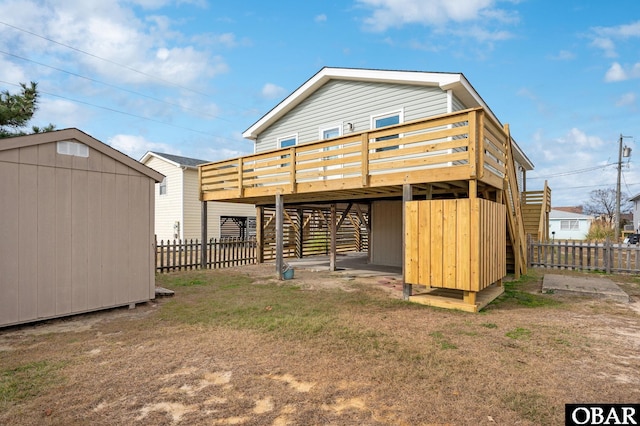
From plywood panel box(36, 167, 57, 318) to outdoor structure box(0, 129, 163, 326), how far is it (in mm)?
13

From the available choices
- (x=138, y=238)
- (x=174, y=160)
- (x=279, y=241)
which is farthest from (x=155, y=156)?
(x=138, y=238)

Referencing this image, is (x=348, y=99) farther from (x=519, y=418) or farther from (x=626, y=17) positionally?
(x=626, y=17)

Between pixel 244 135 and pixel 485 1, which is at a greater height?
pixel 485 1

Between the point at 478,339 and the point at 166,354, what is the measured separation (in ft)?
13.5

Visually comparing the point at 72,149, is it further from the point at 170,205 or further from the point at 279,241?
the point at 170,205

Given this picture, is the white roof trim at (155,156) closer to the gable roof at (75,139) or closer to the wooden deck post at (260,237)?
the wooden deck post at (260,237)

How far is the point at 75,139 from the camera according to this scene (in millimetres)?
5910

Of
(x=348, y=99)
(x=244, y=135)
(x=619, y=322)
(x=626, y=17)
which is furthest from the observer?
(x=244, y=135)

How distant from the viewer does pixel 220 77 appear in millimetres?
21016

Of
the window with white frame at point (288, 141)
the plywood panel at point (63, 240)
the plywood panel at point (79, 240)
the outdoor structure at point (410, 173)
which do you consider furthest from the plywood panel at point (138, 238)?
the window with white frame at point (288, 141)

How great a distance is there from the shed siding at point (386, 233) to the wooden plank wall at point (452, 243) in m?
6.03

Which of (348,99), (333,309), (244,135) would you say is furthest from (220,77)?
(333,309)

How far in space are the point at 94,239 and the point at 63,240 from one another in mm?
470

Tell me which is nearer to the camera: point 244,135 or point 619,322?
point 619,322
